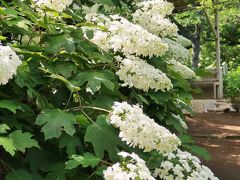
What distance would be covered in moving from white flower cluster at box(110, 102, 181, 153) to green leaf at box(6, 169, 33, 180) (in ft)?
1.64

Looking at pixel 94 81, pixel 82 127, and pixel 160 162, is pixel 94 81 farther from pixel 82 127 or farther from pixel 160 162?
pixel 160 162

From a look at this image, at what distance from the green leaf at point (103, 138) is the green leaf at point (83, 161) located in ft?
0.22

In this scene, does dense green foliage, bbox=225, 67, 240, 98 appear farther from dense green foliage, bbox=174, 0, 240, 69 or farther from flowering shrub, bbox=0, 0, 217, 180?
flowering shrub, bbox=0, 0, 217, 180

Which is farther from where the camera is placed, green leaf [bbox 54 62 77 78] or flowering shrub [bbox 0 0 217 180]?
green leaf [bbox 54 62 77 78]

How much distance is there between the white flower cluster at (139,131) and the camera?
2.24 m

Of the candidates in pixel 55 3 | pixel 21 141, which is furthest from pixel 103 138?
pixel 55 3

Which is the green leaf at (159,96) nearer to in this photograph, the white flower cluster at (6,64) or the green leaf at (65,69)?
the green leaf at (65,69)

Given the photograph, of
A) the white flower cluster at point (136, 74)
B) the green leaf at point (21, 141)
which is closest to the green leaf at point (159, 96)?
the white flower cluster at point (136, 74)

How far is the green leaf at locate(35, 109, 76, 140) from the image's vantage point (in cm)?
230

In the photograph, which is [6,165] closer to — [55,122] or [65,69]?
[55,122]

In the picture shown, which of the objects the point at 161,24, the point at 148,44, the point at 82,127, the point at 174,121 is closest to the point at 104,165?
the point at 82,127

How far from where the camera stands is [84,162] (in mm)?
2227

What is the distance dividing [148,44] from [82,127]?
70 cm

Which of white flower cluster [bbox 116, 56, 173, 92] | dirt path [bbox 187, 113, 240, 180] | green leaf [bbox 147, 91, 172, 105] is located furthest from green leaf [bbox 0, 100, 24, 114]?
dirt path [bbox 187, 113, 240, 180]
